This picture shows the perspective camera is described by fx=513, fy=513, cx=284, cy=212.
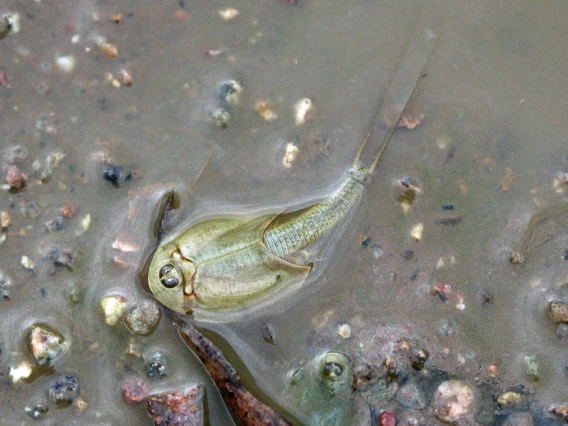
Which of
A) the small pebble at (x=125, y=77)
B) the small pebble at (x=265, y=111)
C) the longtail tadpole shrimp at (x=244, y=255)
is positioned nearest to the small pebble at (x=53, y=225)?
the longtail tadpole shrimp at (x=244, y=255)

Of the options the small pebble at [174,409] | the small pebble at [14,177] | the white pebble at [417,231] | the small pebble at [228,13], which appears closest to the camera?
the small pebble at [174,409]

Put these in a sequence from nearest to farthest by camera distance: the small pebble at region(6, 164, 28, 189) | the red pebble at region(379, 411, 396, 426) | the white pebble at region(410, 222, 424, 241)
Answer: the red pebble at region(379, 411, 396, 426)
the small pebble at region(6, 164, 28, 189)
the white pebble at region(410, 222, 424, 241)

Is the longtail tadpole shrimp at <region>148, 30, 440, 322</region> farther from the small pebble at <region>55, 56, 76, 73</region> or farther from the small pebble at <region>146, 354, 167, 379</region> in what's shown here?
the small pebble at <region>55, 56, 76, 73</region>

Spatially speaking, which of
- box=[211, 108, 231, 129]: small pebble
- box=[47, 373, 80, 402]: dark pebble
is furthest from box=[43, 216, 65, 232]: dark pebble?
box=[211, 108, 231, 129]: small pebble

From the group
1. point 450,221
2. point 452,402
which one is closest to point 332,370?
point 452,402

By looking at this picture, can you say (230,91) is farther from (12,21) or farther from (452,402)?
(452,402)

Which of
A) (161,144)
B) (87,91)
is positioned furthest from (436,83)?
(87,91)

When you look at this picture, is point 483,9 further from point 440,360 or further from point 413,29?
point 440,360

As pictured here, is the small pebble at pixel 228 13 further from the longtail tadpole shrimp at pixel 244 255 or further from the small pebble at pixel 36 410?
the small pebble at pixel 36 410
